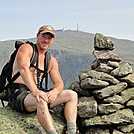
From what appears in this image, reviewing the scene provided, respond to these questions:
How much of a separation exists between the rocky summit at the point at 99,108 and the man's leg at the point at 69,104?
0.76m

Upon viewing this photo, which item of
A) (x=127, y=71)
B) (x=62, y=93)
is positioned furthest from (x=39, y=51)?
(x=127, y=71)

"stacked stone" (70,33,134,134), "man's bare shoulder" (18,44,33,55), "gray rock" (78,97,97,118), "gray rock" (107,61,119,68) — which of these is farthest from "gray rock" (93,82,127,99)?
"man's bare shoulder" (18,44,33,55)

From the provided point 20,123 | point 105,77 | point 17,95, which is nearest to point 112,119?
point 105,77

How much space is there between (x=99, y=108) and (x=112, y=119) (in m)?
0.70

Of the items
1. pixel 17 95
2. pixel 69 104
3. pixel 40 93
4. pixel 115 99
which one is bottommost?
pixel 115 99

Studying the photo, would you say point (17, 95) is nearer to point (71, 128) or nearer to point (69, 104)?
point (69, 104)

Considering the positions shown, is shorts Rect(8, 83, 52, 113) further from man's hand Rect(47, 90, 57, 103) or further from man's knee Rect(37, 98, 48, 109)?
man's knee Rect(37, 98, 48, 109)

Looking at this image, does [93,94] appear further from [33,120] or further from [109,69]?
[33,120]

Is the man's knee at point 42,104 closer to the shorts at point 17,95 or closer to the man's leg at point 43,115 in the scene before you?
the man's leg at point 43,115

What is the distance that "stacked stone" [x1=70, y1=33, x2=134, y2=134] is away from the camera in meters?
9.80

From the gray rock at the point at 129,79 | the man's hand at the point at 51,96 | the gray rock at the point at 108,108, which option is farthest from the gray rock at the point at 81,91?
the man's hand at the point at 51,96

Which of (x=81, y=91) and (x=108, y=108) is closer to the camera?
(x=108, y=108)

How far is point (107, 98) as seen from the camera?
10.2 metres

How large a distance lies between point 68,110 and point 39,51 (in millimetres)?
2693
